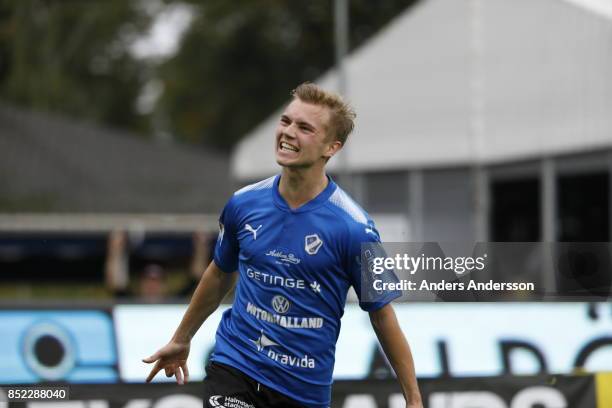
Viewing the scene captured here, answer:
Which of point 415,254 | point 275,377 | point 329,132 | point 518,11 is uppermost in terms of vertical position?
point 518,11

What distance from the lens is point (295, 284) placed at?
516 centimetres

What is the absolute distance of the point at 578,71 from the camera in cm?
1784

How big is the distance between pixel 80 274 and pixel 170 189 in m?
5.68

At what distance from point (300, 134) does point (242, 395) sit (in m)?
1.15

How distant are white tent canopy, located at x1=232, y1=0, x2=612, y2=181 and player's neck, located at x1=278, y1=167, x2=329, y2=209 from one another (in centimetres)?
1252

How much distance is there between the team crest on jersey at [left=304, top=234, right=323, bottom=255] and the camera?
5137 mm

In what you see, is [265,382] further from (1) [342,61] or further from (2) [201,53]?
(2) [201,53]

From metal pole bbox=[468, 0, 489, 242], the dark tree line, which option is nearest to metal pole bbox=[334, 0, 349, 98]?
metal pole bbox=[468, 0, 489, 242]

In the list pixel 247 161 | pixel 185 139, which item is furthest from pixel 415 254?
pixel 185 139

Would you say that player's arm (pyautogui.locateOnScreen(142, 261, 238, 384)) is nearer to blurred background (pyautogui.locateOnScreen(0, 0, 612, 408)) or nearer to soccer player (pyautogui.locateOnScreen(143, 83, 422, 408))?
soccer player (pyautogui.locateOnScreen(143, 83, 422, 408))

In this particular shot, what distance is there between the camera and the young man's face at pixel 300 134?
5133mm

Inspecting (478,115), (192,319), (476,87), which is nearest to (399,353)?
(192,319)

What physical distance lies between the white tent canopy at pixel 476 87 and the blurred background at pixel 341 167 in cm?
4

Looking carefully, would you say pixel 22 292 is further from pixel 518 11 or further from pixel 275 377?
pixel 275 377
